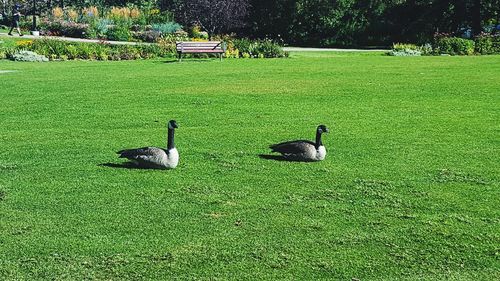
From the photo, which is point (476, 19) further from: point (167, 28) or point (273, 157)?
point (273, 157)

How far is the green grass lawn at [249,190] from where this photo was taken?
628cm

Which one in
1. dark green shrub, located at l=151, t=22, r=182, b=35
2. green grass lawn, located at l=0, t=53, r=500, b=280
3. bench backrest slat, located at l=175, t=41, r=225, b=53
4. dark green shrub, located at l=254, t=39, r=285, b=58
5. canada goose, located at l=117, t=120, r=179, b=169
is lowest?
green grass lawn, located at l=0, t=53, r=500, b=280

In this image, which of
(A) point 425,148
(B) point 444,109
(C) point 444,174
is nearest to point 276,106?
(B) point 444,109

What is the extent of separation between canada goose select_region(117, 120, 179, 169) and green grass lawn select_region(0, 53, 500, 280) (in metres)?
0.15

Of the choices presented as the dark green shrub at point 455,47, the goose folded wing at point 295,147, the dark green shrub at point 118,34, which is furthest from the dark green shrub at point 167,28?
the goose folded wing at point 295,147

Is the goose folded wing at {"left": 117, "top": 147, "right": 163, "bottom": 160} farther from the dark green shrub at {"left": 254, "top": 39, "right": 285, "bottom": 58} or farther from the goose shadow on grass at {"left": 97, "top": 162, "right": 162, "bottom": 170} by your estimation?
the dark green shrub at {"left": 254, "top": 39, "right": 285, "bottom": 58}

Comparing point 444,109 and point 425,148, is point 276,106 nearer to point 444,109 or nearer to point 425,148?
point 444,109

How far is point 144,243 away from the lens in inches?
262

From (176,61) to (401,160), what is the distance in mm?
19587

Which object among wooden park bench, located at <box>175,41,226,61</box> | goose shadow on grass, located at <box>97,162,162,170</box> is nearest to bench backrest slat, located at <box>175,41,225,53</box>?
wooden park bench, located at <box>175,41,226,61</box>

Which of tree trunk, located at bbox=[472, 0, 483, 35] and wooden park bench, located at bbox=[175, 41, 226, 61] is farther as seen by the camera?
tree trunk, located at bbox=[472, 0, 483, 35]

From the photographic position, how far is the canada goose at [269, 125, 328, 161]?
9695 millimetres

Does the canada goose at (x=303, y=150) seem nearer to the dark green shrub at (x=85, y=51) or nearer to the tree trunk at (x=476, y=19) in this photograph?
the dark green shrub at (x=85, y=51)

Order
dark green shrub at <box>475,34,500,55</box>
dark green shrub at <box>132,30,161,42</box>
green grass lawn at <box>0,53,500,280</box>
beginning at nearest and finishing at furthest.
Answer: green grass lawn at <box>0,53,500,280</box>
dark green shrub at <box>475,34,500,55</box>
dark green shrub at <box>132,30,161,42</box>
